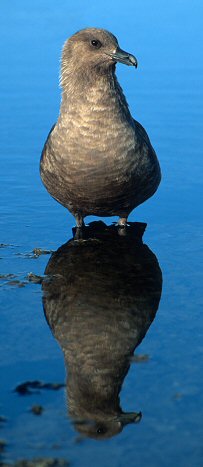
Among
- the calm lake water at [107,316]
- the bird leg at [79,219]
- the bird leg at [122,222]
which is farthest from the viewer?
the bird leg at [122,222]

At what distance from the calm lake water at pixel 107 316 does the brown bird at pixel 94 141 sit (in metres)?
0.43

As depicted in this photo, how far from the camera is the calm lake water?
15.3ft

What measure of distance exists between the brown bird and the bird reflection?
42 centimetres

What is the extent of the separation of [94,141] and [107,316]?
5.94 feet

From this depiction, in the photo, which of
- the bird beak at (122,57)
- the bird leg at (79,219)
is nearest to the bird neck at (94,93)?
the bird beak at (122,57)

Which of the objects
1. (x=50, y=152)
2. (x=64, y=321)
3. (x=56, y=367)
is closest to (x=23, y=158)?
(x=50, y=152)

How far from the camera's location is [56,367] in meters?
5.46

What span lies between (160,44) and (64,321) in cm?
1017

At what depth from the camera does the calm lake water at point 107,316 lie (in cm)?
466

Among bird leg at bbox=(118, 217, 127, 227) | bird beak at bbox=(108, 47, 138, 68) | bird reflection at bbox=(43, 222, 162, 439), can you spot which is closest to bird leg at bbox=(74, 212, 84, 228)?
bird reflection at bbox=(43, 222, 162, 439)

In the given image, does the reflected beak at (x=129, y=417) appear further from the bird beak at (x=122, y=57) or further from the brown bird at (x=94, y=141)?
the bird beak at (x=122, y=57)

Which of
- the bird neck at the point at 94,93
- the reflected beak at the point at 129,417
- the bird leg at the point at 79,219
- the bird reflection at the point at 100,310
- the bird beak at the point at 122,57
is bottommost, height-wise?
the reflected beak at the point at 129,417

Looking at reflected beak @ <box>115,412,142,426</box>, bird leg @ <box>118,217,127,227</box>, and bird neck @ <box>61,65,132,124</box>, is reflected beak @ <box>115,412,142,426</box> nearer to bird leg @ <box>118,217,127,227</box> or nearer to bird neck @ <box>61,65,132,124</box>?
bird neck @ <box>61,65,132,124</box>

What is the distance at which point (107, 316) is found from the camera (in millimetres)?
6305
